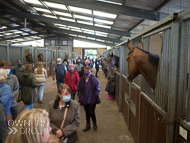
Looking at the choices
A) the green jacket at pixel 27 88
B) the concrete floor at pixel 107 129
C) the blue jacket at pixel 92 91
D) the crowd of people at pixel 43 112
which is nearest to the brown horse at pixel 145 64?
the crowd of people at pixel 43 112

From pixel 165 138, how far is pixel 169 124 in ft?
0.75

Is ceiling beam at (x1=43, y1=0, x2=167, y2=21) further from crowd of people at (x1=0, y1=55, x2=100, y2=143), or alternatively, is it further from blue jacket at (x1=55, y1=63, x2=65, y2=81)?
crowd of people at (x1=0, y1=55, x2=100, y2=143)

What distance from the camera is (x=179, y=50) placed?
1.55 meters

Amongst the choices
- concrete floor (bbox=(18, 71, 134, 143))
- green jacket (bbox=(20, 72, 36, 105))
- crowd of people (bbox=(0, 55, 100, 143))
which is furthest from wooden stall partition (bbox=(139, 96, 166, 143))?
green jacket (bbox=(20, 72, 36, 105))

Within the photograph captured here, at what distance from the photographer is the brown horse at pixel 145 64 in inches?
84.7

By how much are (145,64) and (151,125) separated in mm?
934

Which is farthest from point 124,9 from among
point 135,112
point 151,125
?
point 151,125

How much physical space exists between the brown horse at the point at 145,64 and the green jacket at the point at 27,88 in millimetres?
3087

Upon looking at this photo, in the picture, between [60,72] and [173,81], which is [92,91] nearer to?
[173,81]

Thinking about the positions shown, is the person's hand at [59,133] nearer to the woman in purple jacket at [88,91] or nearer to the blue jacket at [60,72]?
the woman in purple jacket at [88,91]

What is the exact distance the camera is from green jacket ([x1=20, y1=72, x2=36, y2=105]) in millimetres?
4277

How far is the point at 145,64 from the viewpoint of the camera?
2260 millimetres

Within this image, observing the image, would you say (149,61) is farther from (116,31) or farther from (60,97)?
(116,31)

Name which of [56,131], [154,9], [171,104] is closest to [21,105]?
[56,131]
